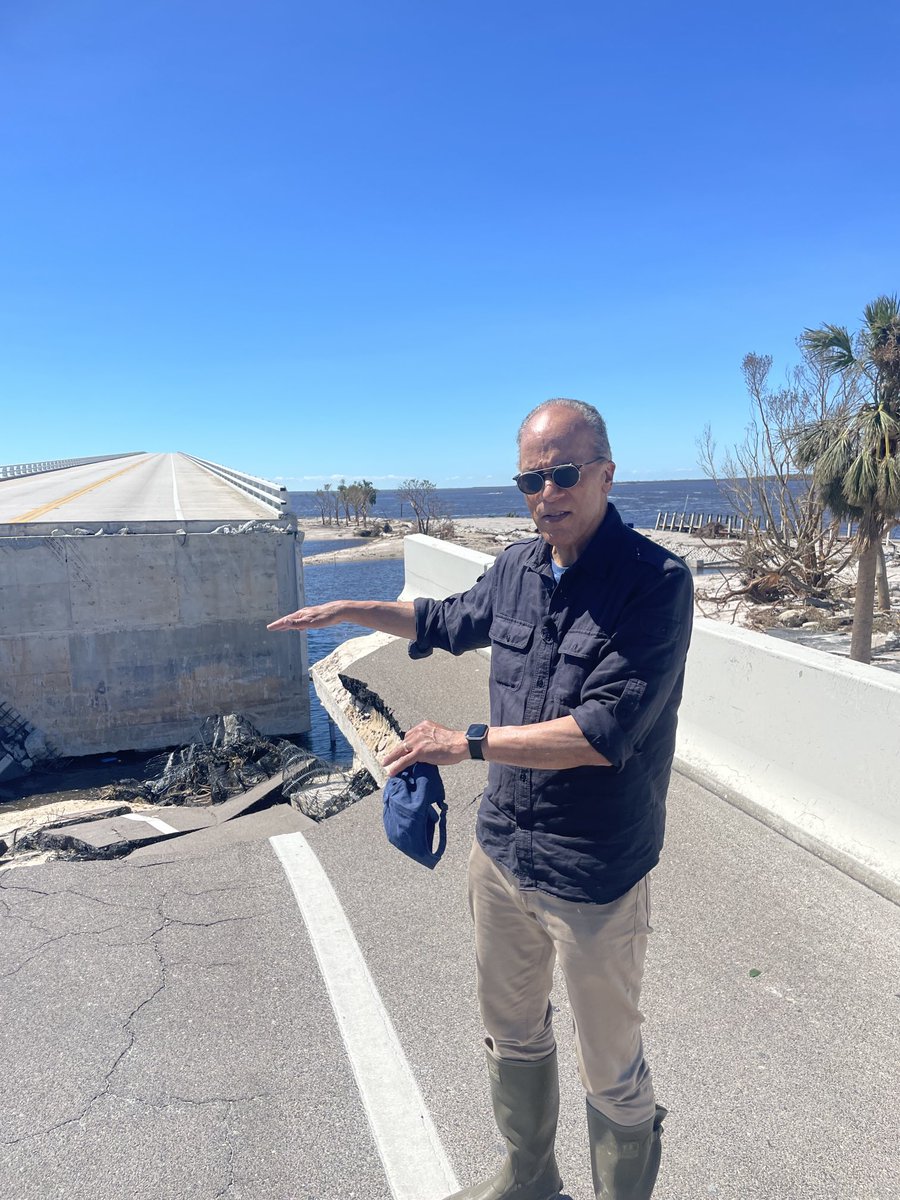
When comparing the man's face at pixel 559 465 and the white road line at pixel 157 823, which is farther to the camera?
the white road line at pixel 157 823

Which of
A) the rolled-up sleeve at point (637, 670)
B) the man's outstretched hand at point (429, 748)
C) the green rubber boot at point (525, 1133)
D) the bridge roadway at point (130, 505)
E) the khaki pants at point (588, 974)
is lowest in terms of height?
the green rubber boot at point (525, 1133)

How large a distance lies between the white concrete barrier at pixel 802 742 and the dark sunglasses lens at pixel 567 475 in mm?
2577

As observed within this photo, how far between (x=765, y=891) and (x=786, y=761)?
93 centimetres

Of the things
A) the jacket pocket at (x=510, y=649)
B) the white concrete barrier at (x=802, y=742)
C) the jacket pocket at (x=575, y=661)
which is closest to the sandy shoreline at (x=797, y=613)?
the white concrete barrier at (x=802, y=742)

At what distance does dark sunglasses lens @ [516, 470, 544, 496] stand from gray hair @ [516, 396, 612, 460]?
0.11 meters

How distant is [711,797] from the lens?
4980 mm

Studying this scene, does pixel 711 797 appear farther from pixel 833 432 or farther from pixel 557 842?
pixel 833 432

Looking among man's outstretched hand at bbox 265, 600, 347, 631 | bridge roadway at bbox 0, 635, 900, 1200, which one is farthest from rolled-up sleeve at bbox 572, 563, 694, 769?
bridge roadway at bbox 0, 635, 900, 1200

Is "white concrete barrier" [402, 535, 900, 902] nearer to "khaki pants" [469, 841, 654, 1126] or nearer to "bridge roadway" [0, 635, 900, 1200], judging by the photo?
"bridge roadway" [0, 635, 900, 1200]

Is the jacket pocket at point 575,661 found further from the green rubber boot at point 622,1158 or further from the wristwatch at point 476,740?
the green rubber boot at point 622,1158

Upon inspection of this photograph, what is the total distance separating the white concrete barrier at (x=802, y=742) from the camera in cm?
389

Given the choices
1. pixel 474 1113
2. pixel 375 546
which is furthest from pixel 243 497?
pixel 375 546

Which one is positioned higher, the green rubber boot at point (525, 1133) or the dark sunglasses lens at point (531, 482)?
the dark sunglasses lens at point (531, 482)

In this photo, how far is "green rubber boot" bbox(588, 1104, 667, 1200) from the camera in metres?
2.09
